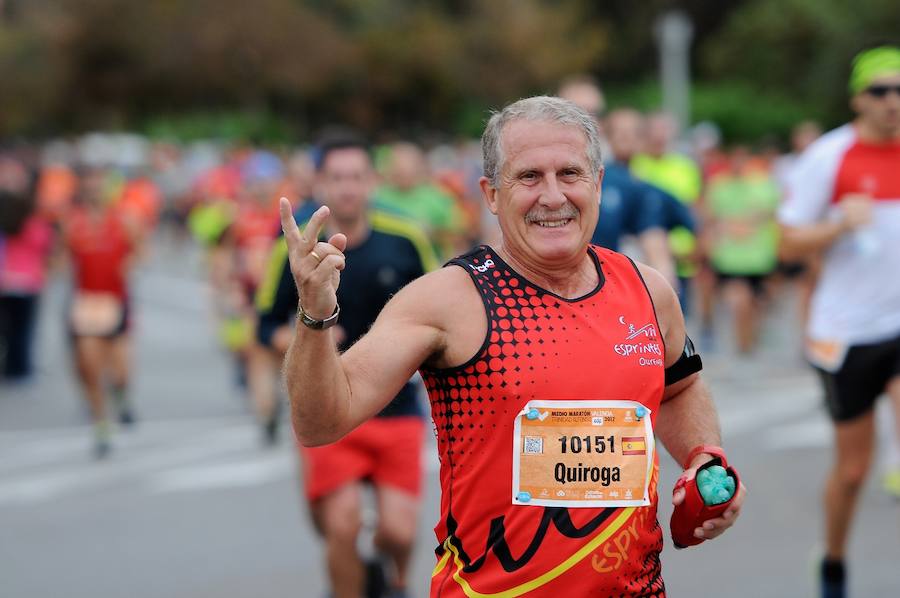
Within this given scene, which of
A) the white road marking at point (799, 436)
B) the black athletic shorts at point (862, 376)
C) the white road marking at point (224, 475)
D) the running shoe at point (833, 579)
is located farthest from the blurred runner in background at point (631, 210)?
the white road marking at point (224, 475)

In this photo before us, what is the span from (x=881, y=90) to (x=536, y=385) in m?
3.31

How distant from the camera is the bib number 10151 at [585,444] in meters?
3.49

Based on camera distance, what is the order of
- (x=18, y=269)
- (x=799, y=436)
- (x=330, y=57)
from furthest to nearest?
(x=330, y=57) → (x=18, y=269) → (x=799, y=436)

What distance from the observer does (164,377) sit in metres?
16.1

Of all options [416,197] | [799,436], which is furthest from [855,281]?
[416,197]

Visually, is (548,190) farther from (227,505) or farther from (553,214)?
(227,505)

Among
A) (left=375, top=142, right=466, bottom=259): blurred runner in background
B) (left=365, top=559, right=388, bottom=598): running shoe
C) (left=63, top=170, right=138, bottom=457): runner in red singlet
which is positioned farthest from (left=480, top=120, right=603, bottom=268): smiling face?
(left=375, top=142, right=466, bottom=259): blurred runner in background

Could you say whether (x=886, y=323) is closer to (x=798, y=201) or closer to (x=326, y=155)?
(x=798, y=201)

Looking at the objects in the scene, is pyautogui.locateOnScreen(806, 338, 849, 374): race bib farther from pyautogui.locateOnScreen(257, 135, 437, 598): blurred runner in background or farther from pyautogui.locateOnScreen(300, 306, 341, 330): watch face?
pyautogui.locateOnScreen(300, 306, 341, 330): watch face

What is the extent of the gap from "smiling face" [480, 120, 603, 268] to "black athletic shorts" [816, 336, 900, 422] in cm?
316

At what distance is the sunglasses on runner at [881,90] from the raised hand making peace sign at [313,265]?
3.63 m

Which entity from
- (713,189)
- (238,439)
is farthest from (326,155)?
(713,189)

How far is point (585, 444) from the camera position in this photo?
3502 millimetres

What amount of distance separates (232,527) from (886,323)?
13.7ft
